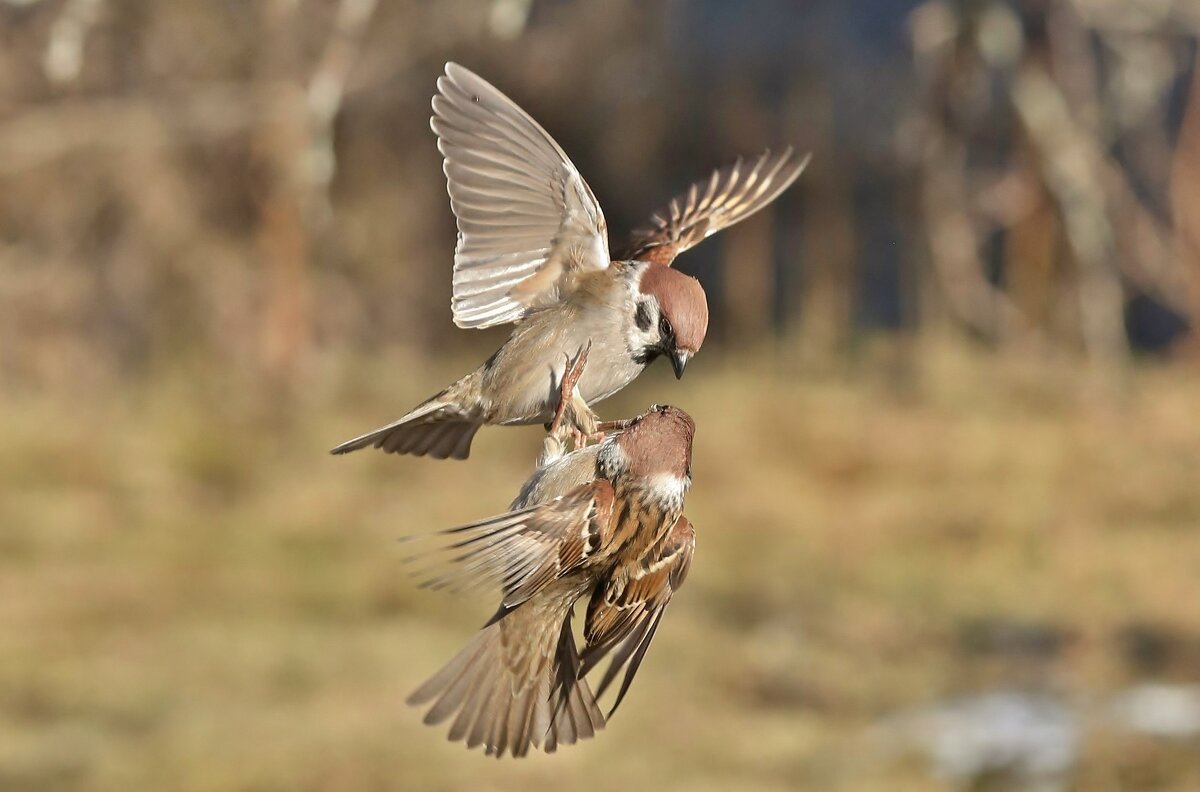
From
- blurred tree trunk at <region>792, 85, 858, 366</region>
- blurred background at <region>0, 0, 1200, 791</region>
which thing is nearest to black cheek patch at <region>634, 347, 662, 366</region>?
blurred background at <region>0, 0, 1200, 791</region>

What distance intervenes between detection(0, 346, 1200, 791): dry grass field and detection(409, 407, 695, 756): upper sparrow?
4.66 meters

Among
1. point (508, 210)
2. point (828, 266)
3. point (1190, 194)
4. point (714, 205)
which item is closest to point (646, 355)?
point (508, 210)

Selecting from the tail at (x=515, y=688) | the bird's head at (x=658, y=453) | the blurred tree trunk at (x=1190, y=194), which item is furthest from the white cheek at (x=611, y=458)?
the blurred tree trunk at (x=1190, y=194)

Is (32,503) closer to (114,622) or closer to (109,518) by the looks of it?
(109,518)

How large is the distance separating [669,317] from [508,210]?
36 cm

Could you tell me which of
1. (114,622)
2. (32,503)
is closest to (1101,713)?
(114,622)

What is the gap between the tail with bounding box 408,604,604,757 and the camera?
2.70m

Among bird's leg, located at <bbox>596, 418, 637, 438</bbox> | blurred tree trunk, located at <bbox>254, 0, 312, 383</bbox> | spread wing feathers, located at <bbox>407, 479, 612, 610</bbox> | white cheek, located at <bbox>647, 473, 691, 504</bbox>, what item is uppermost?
blurred tree trunk, located at <bbox>254, 0, 312, 383</bbox>

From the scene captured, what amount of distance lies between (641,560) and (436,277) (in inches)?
361

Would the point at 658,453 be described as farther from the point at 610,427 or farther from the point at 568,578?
the point at 568,578

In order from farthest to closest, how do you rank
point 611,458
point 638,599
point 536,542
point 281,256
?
1. point 281,256
2. point 638,599
3. point 611,458
4. point 536,542

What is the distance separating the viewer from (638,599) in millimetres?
2555

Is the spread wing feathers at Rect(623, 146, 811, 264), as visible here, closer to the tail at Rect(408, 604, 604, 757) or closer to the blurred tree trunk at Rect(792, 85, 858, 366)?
the tail at Rect(408, 604, 604, 757)

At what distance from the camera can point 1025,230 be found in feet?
35.3
